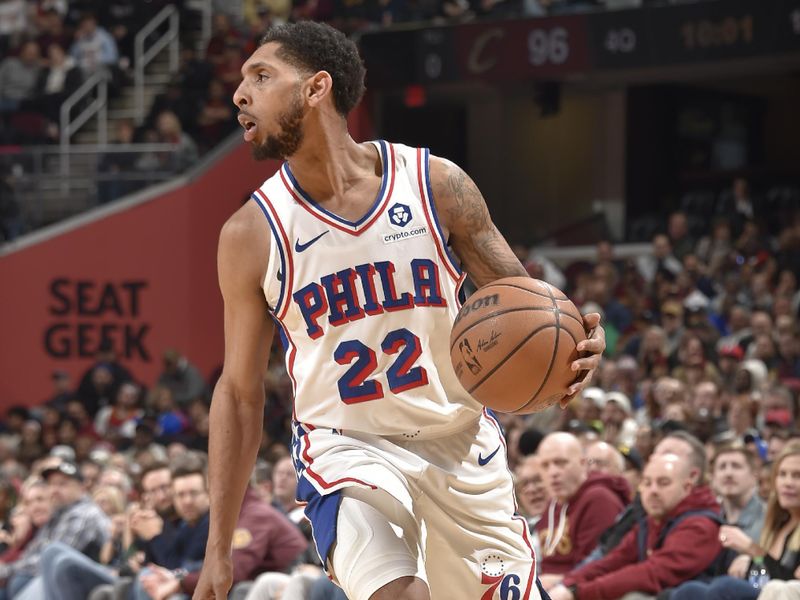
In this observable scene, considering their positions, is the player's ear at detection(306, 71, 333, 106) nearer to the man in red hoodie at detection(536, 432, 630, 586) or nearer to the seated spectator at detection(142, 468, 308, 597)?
the man in red hoodie at detection(536, 432, 630, 586)

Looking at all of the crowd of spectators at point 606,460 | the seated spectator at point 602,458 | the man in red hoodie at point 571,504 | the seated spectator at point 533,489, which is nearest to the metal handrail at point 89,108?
the crowd of spectators at point 606,460

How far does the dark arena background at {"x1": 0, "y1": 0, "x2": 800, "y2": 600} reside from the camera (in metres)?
10.8

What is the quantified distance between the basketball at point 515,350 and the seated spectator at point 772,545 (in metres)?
1.97

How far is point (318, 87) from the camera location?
150 inches

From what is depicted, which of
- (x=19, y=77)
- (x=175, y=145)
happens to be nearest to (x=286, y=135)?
(x=175, y=145)

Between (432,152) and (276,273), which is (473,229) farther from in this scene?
(432,152)

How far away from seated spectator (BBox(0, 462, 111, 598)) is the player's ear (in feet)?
15.9

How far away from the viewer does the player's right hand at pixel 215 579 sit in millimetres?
3738

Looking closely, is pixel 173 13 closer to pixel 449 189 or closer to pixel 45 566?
pixel 45 566

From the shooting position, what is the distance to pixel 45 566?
730 centimetres

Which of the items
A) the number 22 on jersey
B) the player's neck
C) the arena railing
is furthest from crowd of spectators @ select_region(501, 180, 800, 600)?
the arena railing

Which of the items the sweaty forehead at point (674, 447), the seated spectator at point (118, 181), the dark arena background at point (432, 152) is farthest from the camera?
the seated spectator at point (118, 181)

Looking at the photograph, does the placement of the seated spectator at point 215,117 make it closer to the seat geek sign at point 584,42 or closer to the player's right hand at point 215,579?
the seat geek sign at point 584,42

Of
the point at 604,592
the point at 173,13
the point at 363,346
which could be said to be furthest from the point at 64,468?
the point at 173,13
